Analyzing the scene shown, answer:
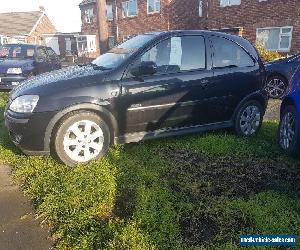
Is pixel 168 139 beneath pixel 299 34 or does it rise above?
beneath

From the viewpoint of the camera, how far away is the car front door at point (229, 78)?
5254 millimetres

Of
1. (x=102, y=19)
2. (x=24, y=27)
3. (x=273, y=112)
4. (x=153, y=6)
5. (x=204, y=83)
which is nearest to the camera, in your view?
Result: (x=204, y=83)

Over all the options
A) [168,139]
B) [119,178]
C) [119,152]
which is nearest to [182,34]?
[168,139]

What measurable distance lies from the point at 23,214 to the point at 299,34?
17.0 metres

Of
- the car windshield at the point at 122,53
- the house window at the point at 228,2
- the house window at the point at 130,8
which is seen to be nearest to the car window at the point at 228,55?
the car windshield at the point at 122,53

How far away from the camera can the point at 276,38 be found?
17.8 m

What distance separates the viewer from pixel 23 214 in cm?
345

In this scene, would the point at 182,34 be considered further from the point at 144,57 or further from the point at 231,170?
the point at 231,170

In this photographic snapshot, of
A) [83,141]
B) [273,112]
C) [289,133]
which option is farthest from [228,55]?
[273,112]

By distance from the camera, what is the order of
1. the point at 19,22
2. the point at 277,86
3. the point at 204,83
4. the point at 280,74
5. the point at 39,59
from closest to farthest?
the point at 204,83
the point at 280,74
the point at 277,86
the point at 39,59
the point at 19,22

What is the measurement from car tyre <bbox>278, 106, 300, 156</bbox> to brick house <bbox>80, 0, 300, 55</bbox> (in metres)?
12.6

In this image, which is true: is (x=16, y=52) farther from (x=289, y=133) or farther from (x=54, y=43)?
(x=54, y=43)

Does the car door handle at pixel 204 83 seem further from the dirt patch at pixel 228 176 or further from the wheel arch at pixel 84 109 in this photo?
the wheel arch at pixel 84 109

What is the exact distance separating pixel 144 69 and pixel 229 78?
1.63m
